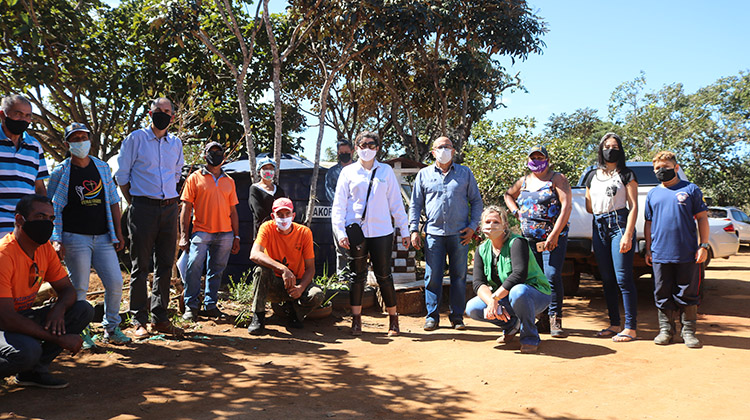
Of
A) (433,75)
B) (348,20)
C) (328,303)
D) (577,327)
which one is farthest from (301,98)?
(577,327)

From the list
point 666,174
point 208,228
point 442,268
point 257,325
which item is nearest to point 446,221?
point 442,268

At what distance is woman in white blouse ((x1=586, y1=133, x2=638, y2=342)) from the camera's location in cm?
510

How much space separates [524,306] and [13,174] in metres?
4.21

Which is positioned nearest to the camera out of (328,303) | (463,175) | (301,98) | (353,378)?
(353,378)

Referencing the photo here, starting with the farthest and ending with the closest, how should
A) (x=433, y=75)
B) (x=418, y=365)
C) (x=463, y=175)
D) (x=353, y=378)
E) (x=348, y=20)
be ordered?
(x=433, y=75)
(x=348, y=20)
(x=463, y=175)
(x=418, y=365)
(x=353, y=378)

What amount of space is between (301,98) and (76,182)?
13.0 m

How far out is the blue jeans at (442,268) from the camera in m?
5.72

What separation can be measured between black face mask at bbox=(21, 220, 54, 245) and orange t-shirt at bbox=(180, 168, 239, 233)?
2.10 metres

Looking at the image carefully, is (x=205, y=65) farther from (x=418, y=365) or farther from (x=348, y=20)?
(x=418, y=365)

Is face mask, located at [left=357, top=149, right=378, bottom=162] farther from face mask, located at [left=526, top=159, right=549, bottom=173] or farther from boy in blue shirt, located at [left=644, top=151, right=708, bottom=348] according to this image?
boy in blue shirt, located at [left=644, top=151, right=708, bottom=348]

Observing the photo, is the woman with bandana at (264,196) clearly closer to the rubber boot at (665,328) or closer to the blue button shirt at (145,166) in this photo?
the blue button shirt at (145,166)

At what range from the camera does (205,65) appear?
1238cm

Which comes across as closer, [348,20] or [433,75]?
[348,20]

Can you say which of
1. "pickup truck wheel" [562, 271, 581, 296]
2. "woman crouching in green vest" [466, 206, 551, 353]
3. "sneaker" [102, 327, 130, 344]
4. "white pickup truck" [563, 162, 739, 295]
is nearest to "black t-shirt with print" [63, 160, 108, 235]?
"sneaker" [102, 327, 130, 344]
